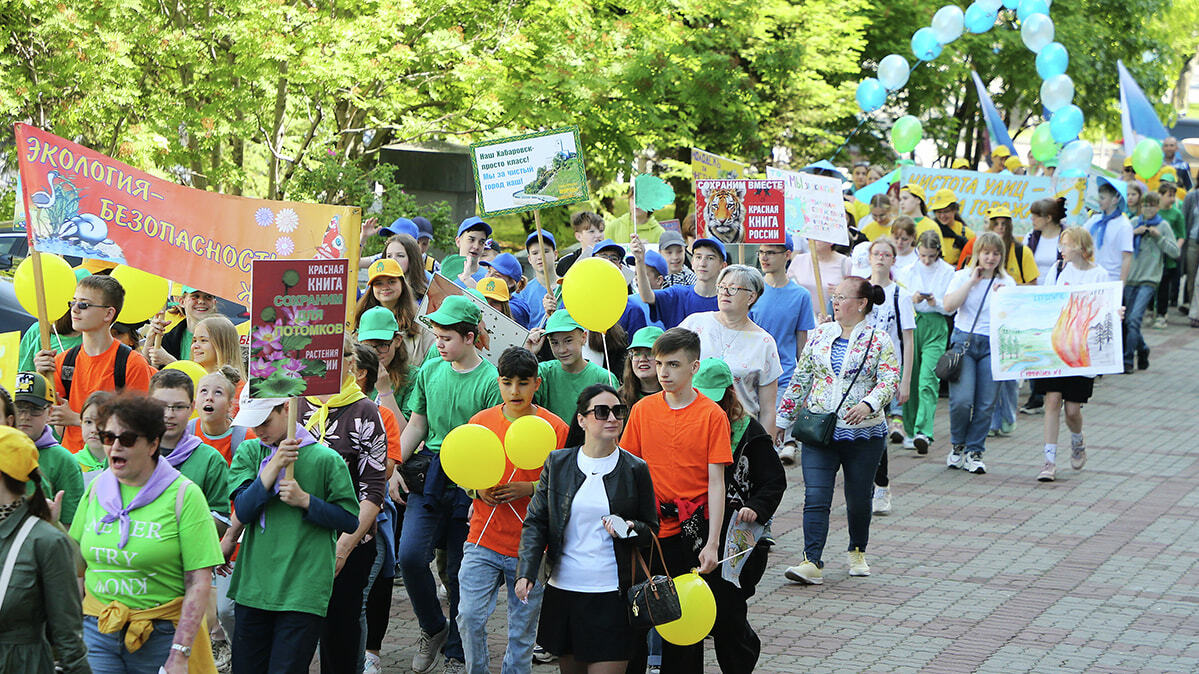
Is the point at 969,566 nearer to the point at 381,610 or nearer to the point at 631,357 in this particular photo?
the point at 631,357

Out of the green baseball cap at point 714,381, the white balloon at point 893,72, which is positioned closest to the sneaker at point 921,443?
the green baseball cap at point 714,381

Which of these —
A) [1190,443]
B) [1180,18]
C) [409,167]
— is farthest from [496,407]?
[1180,18]

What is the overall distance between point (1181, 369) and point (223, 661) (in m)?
14.0

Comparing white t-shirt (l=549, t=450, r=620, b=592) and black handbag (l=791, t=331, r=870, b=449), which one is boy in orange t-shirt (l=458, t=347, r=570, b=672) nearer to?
white t-shirt (l=549, t=450, r=620, b=592)

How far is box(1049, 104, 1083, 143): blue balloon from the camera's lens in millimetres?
19547

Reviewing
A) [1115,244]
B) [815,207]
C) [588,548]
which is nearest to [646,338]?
[588,548]

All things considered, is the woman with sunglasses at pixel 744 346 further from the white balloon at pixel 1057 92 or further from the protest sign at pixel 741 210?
the white balloon at pixel 1057 92

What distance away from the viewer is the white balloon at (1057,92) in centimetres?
1997

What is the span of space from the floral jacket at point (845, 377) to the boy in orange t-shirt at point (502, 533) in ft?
8.14

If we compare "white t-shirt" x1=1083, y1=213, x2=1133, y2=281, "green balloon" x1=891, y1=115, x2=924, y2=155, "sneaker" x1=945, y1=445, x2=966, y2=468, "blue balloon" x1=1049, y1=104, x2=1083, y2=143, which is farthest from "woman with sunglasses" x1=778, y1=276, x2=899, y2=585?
"green balloon" x1=891, y1=115, x2=924, y2=155

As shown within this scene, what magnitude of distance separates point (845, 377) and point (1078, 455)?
175 inches

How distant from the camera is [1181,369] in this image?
18.0 metres

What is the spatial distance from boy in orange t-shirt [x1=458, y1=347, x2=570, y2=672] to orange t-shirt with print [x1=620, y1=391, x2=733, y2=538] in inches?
17.5

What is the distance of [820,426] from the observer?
8.84 m
